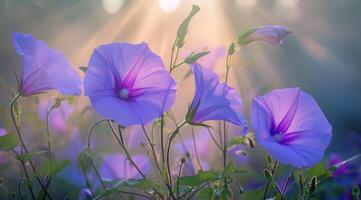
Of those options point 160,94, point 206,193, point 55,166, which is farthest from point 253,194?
point 55,166

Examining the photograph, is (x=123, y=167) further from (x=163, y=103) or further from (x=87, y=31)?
(x=87, y=31)

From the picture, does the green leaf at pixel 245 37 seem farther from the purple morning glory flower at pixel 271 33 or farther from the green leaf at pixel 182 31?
the green leaf at pixel 182 31

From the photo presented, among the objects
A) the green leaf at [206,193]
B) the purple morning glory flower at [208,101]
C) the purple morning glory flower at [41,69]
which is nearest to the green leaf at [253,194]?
the green leaf at [206,193]

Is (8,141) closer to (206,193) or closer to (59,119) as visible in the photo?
(206,193)

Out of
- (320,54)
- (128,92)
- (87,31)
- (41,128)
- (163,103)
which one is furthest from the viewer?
(320,54)

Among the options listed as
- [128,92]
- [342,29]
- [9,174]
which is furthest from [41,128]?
[342,29]

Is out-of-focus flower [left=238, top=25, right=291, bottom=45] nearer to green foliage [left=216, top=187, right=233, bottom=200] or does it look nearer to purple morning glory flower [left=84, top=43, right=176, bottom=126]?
purple morning glory flower [left=84, top=43, right=176, bottom=126]

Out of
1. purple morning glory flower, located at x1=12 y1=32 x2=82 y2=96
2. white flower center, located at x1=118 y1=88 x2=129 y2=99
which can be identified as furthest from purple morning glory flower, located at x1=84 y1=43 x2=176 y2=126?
purple morning glory flower, located at x1=12 y1=32 x2=82 y2=96
